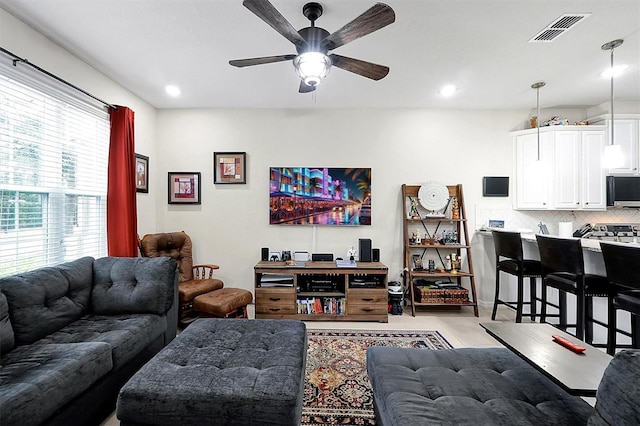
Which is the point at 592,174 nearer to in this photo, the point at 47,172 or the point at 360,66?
the point at 360,66

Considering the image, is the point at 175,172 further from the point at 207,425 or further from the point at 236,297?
the point at 207,425

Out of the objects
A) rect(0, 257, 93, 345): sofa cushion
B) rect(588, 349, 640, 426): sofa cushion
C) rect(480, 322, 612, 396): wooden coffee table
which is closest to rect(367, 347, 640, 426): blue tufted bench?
rect(588, 349, 640, 426): sofa cushion

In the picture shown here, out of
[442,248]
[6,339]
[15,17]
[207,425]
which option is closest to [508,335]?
[207,425]

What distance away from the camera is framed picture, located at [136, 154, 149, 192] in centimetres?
371

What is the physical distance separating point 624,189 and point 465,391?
4123 mm

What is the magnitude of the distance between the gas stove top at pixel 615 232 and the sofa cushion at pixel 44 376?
5.17 metres

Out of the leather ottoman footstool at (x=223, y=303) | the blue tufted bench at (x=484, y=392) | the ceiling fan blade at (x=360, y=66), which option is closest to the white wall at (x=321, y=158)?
the leather ottoman footstool at (x=223, y=303)

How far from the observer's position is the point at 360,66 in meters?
2.14

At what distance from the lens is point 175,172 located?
164 inches

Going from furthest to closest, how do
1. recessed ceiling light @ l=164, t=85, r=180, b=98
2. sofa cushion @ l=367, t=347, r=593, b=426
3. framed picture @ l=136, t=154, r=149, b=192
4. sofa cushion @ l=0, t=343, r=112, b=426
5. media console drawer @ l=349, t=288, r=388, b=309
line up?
framed picture @ l=136, t=154, r=149, b=192, media console drawer @ l=349, t=288, r=388, b=309, recessed ceiling light @ l=164, t=85, r=180, b=98, sofa cushion @ l=0, t=343, r=112, b=426, sofa cushion @ l=367, t=347, r=593, b=426

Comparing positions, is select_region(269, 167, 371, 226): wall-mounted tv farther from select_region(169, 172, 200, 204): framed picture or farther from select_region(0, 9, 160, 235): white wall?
select_region(0, 9, 160, 235): white wall

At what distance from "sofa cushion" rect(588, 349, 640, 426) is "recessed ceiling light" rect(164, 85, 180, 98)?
407 cm

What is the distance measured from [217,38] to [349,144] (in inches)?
84.1

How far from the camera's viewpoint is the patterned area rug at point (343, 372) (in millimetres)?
1900
